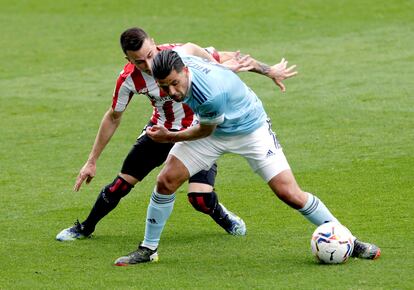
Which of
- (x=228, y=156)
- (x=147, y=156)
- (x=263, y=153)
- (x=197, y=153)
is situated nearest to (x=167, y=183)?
(x=197, y=153)

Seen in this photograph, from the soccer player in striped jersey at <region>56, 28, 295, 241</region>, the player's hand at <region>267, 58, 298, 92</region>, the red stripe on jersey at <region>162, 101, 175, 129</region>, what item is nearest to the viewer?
the player's hand at <region>267, 58, 298, 92</region>

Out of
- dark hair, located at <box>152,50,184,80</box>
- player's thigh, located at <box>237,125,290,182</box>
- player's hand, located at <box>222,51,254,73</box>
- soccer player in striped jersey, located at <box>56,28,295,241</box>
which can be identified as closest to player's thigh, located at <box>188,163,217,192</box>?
soccer player in striped jersey, located at <box>56,28,295,241</box>

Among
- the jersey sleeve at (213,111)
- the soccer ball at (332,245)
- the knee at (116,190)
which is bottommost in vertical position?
the knee at (116,190)

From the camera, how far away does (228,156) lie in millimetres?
14047

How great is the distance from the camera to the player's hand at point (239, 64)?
9242 mm

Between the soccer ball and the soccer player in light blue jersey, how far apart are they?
0.18 m

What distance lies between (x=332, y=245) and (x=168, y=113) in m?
2.36

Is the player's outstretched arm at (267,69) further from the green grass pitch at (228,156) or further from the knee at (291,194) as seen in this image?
the green grass pitch at (228,156)

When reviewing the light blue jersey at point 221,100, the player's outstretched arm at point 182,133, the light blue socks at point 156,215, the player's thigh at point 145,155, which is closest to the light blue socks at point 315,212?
the light blue jersey at point 221,100

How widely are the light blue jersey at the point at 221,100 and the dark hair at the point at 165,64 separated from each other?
20 cm

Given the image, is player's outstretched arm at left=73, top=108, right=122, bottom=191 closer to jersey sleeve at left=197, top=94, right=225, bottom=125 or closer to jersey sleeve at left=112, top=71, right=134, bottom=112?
jersey sleeve at left=112, top=71, right=134, bottom=112

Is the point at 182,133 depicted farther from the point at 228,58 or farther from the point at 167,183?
the point at 228,58

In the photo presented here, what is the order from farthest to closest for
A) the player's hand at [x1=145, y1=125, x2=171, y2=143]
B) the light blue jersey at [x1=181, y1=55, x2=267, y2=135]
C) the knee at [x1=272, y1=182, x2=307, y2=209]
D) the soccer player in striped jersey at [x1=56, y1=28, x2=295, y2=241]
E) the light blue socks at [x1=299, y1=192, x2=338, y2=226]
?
the soccer player in striped jersey at [x1=56, y1=28, x2=295, y2=241] → the light blue socks at [x1=299, y1=192, x2=338, y2=226] → the knee at [x1=272, y1=182, x2=307, y2=209] → the player's hand at [x1=145, y1=125, x2=171, y2=143] → the light blue jersey at [x1=181, y1=55, x2=267, y2=135]

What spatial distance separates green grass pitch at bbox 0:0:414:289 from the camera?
9156 mm
